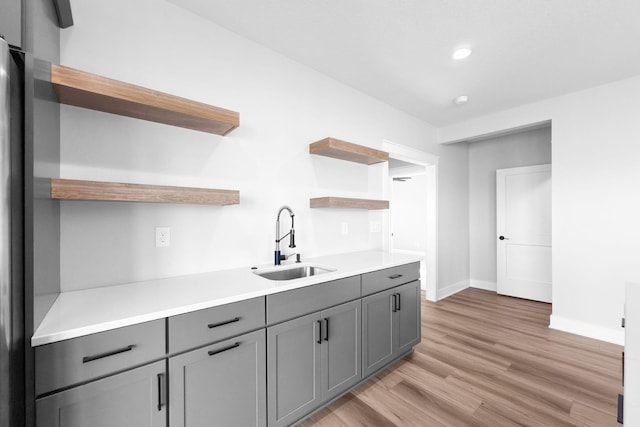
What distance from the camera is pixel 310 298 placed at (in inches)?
67.9

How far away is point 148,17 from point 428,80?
2447mm

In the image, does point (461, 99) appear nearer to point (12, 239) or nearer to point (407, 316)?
point (407, 316)

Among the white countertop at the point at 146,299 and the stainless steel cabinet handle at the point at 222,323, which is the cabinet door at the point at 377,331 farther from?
the stainless steel cabinet handle at the point at 222,323

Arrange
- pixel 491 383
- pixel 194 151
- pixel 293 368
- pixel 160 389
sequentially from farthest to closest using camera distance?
1. pixel 491 383
2. pixel 194 151
3. pixel 293 368
4. pixel 160 389

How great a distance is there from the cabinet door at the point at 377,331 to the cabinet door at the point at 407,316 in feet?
0.32

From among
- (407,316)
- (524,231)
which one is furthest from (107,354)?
(524,231)

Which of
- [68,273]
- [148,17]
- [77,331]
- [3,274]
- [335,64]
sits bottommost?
[77,331]

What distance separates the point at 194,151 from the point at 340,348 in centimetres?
166

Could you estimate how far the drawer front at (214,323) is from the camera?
1229 millimetres

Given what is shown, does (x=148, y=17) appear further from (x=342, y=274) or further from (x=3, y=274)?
(x=342, y=274)

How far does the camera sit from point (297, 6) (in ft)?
6.02

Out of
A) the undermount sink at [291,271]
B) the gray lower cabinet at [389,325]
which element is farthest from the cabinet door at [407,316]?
the undermount sink at [291,271]

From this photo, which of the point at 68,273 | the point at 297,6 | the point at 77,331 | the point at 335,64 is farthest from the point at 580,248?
the point at 68,273

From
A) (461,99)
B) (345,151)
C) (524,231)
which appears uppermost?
(461,99)
